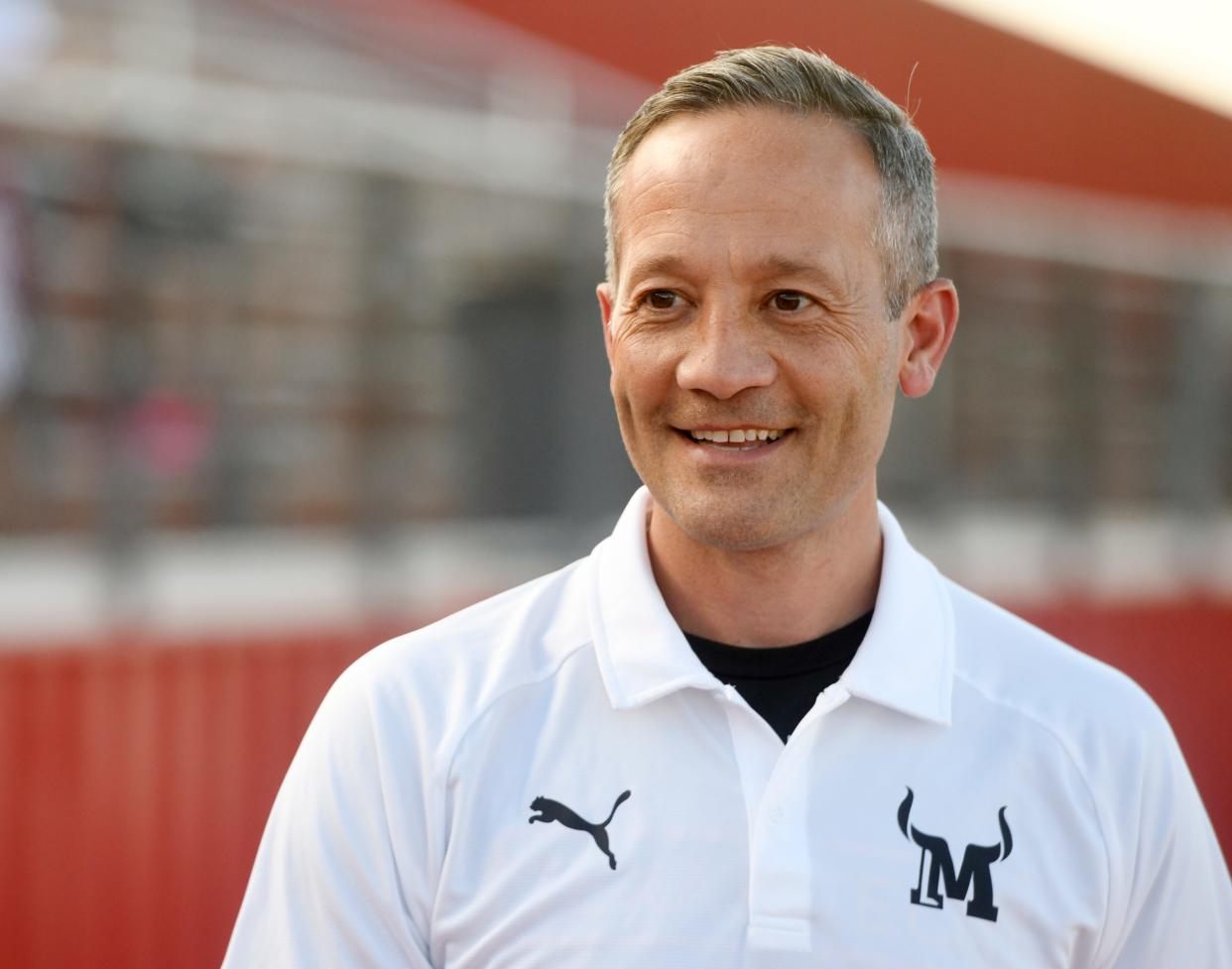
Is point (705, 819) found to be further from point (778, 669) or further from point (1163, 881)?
point (1163, 881)

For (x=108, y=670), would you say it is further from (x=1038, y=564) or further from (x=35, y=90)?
(x=1038, y=564)

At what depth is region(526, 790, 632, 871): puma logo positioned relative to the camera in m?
1.55

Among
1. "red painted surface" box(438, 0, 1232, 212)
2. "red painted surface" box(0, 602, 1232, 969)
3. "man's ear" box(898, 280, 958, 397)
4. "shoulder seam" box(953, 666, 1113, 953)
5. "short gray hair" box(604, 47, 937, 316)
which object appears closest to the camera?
"shoulder seam" box(953, 666, 1113, 953)

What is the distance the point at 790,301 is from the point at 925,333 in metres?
0.32

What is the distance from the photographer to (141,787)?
451 centimetres

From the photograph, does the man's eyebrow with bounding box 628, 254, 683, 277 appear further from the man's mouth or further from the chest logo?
the chest logo

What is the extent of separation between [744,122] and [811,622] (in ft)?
1.90

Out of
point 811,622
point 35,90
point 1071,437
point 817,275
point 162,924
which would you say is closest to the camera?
point 817,275

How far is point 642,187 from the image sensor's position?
1.73m

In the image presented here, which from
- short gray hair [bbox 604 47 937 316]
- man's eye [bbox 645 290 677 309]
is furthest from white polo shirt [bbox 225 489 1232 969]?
short gray hair [bbox 604 47 937 316]

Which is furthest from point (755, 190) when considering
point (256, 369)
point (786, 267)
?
point (256, 369)

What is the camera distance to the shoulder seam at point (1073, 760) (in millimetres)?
1605

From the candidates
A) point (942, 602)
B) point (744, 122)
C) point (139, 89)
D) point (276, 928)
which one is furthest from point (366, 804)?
point (139, 89)

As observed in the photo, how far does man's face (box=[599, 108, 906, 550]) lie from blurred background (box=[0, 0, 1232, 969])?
303cm
